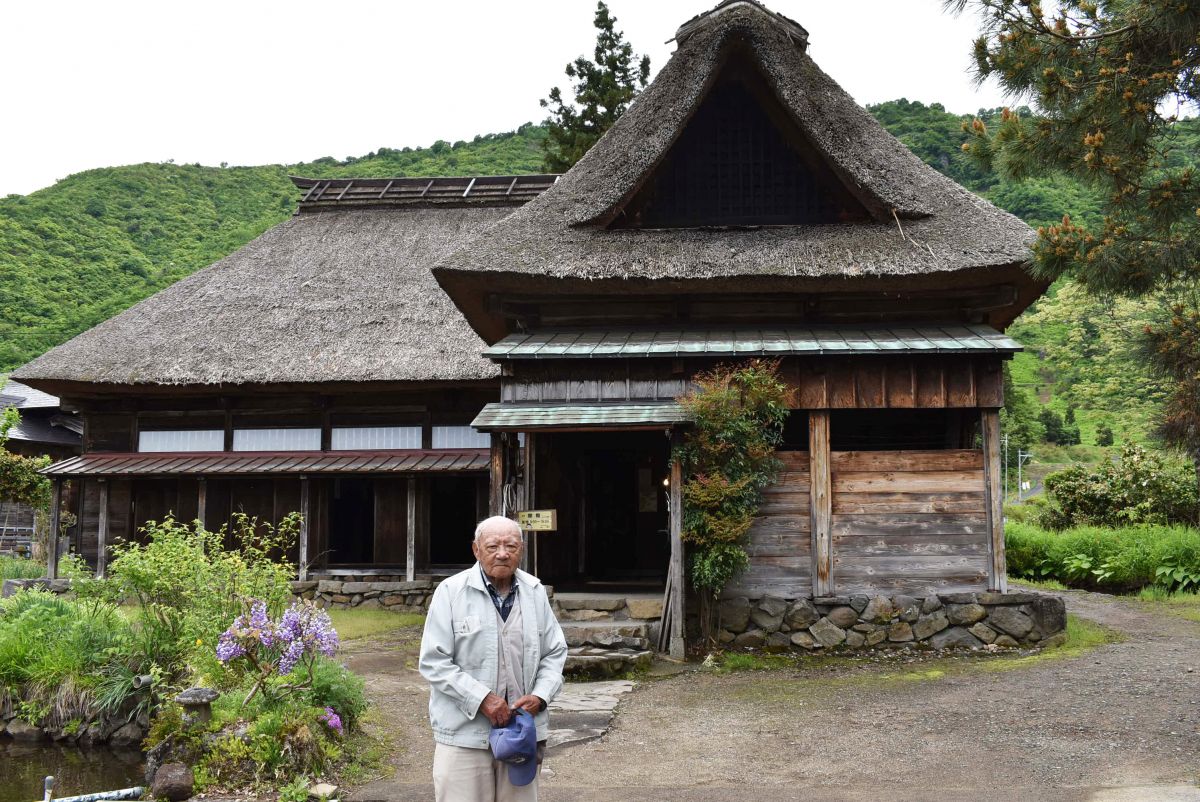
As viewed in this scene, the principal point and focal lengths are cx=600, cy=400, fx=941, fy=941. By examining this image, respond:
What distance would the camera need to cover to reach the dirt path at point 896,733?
20.4 feet

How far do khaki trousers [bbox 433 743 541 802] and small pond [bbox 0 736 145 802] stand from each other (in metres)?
4.91

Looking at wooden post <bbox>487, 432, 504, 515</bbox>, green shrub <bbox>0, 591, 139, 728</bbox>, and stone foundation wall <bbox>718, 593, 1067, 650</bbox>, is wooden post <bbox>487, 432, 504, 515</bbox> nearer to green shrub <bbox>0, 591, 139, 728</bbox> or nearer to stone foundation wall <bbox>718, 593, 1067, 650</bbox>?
stone foundation wall <bbox>718, 593, 1067, 650</bbox>

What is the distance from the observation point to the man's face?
4254mm

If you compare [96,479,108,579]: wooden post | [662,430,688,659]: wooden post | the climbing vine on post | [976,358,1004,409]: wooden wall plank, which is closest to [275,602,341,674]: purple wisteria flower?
[662,430,688,659]: wooden post

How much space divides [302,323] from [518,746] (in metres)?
14.6

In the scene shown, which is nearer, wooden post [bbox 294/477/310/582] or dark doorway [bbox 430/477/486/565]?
wooden post [bbox 294/477/310/582]

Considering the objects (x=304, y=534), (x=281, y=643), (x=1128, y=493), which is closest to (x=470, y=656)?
(x=281, y=643)

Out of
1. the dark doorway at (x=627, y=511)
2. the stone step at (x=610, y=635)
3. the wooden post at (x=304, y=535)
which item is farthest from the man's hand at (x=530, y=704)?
the wooden post at (x=304, y=535)

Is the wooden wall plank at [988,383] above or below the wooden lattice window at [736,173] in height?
below

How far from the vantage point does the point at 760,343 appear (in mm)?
11195

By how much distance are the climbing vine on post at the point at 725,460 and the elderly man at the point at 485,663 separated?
20.4ft

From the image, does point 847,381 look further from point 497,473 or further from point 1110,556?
point 1110,556

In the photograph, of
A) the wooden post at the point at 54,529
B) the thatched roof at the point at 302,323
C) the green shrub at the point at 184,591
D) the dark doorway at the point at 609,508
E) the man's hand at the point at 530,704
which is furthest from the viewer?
the wooden post at the point at 54,529

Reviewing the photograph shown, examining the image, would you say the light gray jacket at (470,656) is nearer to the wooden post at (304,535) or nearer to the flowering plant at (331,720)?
the flowering plant at (331,720)
